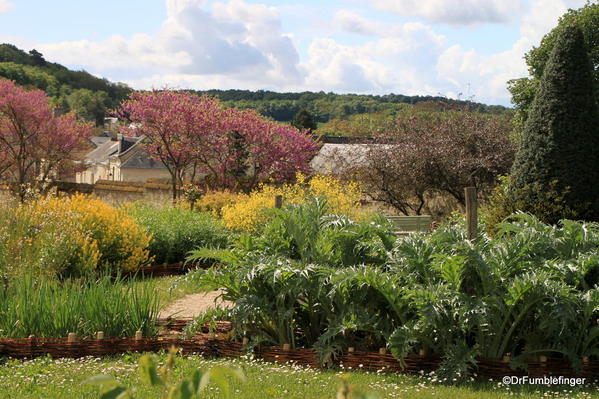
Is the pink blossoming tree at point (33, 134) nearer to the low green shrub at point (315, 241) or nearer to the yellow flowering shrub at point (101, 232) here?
the yellow flowering shrub at point (101, 232)

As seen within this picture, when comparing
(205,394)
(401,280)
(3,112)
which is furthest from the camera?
(3,112)

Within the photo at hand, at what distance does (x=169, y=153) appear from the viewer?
24719 mm

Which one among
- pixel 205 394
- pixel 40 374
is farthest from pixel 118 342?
pixel 205 394

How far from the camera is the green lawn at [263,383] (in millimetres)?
5141

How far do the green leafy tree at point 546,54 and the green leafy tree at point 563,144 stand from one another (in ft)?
17.3

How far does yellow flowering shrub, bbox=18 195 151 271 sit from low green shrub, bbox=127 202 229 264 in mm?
809

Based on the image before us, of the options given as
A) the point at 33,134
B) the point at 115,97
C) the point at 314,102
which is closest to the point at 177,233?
the point at 33,134

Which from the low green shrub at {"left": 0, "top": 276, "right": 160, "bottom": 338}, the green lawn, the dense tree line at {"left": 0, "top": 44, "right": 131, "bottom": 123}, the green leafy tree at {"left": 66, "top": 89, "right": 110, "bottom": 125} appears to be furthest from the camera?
the green leafy tree at {"left": 66, "top": 89, "right": 110, "bottom": 125}

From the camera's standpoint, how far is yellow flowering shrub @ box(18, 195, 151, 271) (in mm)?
10695

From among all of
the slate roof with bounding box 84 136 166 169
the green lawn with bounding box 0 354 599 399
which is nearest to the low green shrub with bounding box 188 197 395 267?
the green lawn with bounding box 0 354 599 399

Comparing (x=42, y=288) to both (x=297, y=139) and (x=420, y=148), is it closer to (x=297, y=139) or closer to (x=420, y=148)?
(x=420, y=148)

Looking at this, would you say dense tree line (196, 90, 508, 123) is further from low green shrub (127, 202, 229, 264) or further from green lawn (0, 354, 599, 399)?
green lawn (0, 354, 599, 399)

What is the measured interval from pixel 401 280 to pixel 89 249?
620cm

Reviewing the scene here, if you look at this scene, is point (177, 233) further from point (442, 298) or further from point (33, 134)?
point (33, 134)
